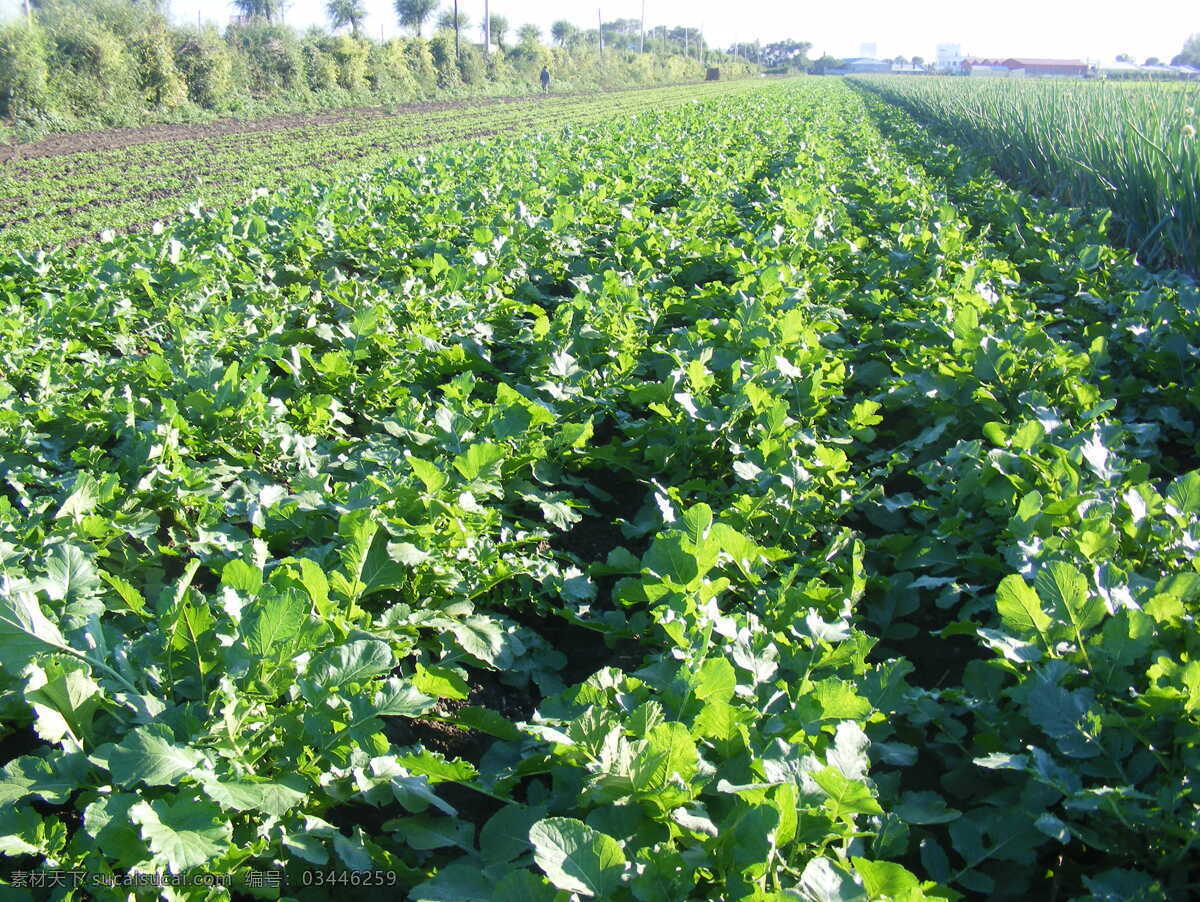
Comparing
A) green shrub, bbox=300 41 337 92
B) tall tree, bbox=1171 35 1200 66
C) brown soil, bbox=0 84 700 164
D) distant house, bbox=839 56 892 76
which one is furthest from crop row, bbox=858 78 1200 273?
distant house, bbox=839 56 892 76

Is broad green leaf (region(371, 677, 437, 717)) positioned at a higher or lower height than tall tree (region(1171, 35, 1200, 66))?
lower

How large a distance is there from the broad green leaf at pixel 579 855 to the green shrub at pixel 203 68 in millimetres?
28748

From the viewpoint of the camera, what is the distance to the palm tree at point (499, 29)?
50.5 metres

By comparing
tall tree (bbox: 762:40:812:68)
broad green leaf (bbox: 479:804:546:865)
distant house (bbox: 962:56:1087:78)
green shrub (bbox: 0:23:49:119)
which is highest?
tall tree (bbox: 762:40:812:68)

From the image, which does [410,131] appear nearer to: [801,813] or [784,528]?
[784,528]

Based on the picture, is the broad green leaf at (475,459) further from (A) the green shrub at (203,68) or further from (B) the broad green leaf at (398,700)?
(A) the green shrub at (203,68)

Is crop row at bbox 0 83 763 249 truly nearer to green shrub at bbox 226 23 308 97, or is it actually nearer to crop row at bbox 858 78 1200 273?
green shrub at bbox 226 23 308 97

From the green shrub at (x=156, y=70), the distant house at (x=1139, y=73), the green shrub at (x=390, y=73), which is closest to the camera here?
the green shrub at (x=156, y=70)

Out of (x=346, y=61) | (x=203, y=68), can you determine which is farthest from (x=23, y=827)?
(x=346, y=61)

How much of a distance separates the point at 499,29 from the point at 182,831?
6032 cm

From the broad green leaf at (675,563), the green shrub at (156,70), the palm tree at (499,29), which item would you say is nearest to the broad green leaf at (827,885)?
the broad green leaf at (675,563)

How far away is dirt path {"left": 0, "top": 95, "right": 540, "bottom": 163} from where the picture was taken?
16406 millimetres

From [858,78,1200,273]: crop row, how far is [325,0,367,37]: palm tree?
2169 inches

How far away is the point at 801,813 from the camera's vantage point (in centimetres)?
159
